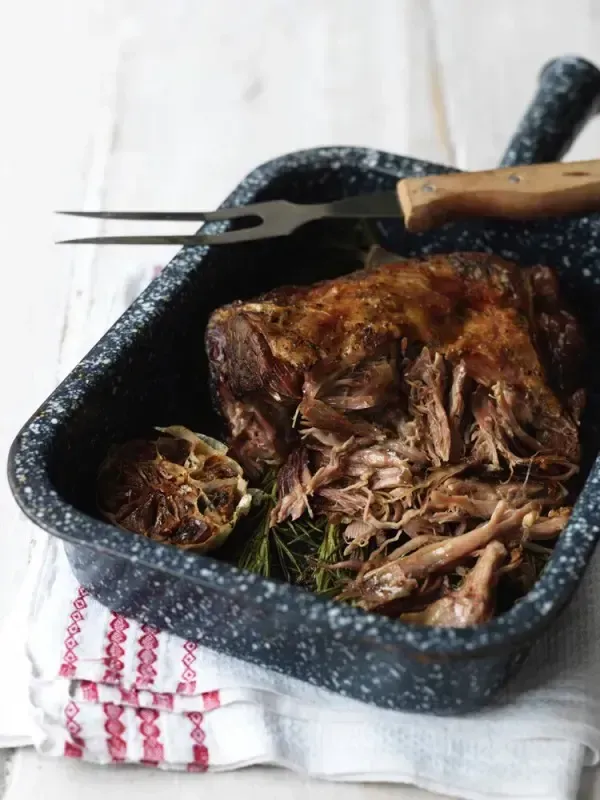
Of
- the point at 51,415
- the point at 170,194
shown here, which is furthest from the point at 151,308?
the point at 170,194

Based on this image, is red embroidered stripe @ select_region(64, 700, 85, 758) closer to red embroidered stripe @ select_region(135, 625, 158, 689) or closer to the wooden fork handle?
red embroidered stripe @ select_region(135, 625, 158, 689)

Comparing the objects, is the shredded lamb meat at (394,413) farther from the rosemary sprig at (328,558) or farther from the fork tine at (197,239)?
the fork tine at (197,239)

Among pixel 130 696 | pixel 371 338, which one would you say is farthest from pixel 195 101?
pixel 130 696

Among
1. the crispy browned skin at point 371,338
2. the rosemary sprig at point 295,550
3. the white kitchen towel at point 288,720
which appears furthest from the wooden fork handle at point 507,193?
the white kitchen towel at point 288,720

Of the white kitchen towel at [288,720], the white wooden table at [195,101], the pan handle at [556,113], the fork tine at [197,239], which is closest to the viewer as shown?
the white kitchen towel at [288,720]

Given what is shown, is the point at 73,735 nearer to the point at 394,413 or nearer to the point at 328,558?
the point at 328,558

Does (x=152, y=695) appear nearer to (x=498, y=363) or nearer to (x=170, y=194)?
(x=498, y=363)

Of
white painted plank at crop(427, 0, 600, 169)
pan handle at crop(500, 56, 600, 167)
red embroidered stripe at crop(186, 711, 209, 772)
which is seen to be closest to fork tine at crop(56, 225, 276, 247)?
pan handle at crop(500, 56, 600, 167)

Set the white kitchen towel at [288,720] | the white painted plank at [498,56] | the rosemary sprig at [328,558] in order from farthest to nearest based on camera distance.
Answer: the white painted plank at [498,56] < the rosemary sprig at [328,558] < the white kitchen towel at [288,720]
